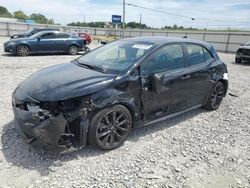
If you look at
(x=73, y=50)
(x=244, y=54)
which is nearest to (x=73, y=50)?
(x=73, y=50)

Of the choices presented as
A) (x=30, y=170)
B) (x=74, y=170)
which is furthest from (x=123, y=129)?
(x=30, y=170)

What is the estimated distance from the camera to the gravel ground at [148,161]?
10.0 feet

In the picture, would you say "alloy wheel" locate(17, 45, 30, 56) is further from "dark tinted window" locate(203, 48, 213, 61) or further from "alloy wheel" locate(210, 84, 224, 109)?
"alloy wheel" locate(210, 84, 224, 109)

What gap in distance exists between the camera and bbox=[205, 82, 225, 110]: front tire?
5.40 metres

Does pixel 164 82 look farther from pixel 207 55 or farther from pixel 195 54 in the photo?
pixel 207 55

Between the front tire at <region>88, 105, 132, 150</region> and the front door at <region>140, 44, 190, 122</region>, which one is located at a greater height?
the front door at <region>140, 44, 190, 122</region>

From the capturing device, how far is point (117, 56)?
433 cm

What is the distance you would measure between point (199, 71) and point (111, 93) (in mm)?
2147

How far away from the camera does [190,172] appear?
131 inches

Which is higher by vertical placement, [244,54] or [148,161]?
[244,54]

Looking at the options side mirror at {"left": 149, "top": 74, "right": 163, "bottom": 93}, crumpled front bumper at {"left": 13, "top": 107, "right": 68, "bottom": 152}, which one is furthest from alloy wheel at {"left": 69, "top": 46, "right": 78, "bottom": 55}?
crumpled front bumper at {"left": 13, "top": 107, "right": 68, "bottom": 152}

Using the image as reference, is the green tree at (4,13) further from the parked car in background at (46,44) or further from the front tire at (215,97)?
the front tire at (215,97)

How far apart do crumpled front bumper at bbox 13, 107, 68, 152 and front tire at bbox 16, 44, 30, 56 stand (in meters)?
11.2

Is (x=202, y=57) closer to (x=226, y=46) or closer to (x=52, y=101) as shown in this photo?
(x=52, y=101)
